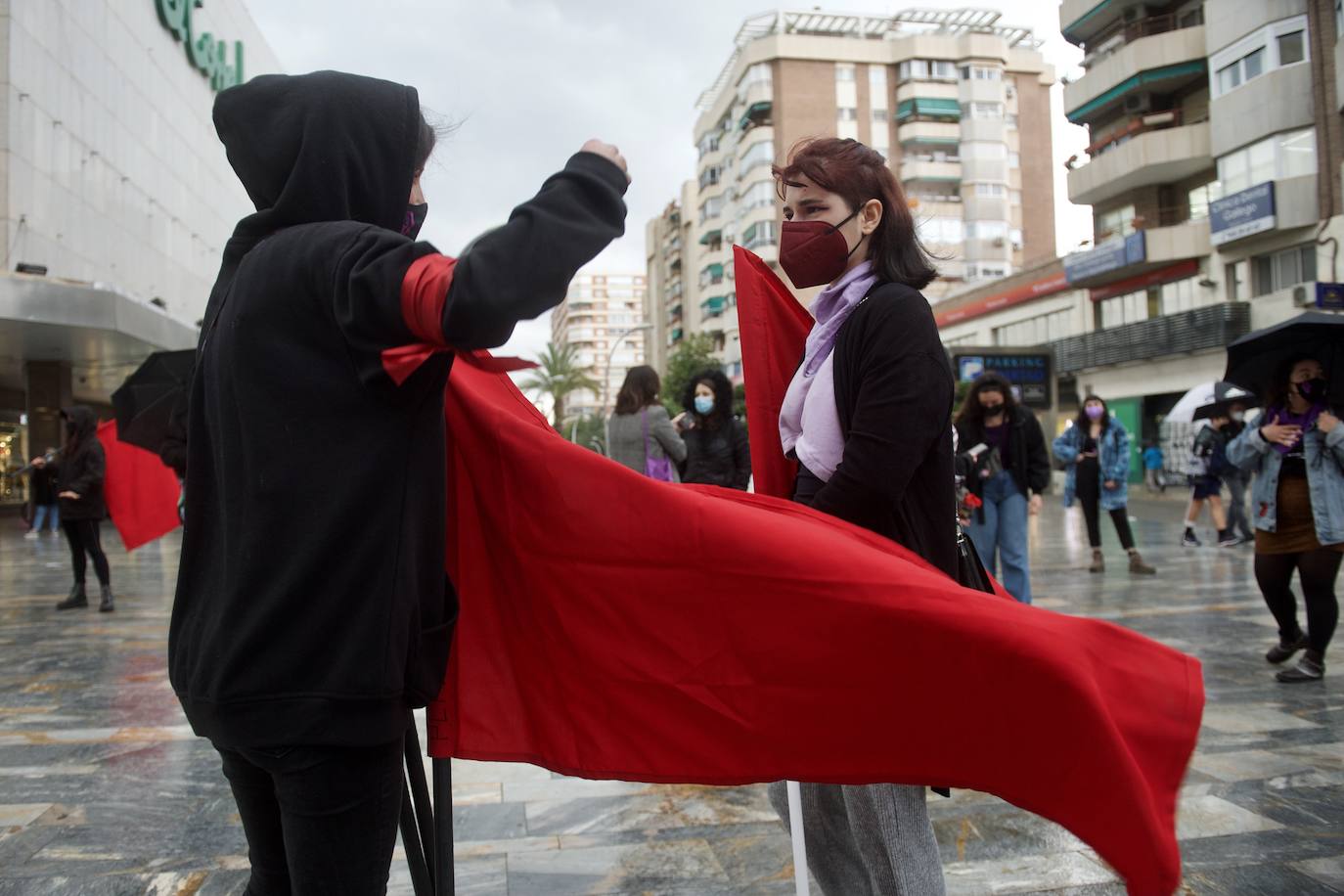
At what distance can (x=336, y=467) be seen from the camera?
1491 millimetres

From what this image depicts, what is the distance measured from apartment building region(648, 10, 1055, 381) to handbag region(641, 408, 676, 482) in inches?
2153

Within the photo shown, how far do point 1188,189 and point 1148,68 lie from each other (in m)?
4.12

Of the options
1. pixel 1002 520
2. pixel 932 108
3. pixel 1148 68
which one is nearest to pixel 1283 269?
pixel 1148 68

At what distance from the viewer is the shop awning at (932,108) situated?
63.9 metres

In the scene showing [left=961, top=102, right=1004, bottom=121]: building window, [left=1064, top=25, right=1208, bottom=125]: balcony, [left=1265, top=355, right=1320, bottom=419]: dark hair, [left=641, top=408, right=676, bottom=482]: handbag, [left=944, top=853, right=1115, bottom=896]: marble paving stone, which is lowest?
[left=944, top=853, right=1115, bottom=896]: marble paving stone

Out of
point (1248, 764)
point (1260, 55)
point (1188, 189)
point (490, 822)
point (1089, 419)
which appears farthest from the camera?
point (1188, 189)

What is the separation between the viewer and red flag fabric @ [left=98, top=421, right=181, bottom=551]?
977 cm

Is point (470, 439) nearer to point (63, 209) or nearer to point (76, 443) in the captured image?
point (76, 443)

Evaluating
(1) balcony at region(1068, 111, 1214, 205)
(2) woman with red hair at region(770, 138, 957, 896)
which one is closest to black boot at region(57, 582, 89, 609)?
(2) woman with red hair at region(770, 138, 957, 896)

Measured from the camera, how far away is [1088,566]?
37.4ft

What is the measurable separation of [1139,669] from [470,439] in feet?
3.97

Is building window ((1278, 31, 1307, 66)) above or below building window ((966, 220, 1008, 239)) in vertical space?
below

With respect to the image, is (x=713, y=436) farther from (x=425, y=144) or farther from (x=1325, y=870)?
(x=425, y=144)

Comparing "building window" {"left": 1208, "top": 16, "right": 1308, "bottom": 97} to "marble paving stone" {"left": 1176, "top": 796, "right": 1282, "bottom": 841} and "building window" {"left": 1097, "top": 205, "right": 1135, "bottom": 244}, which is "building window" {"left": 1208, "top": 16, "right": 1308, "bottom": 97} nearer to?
"building window" {"left": 1097, "top": 205, "right": 1135, "bottom": 244}
